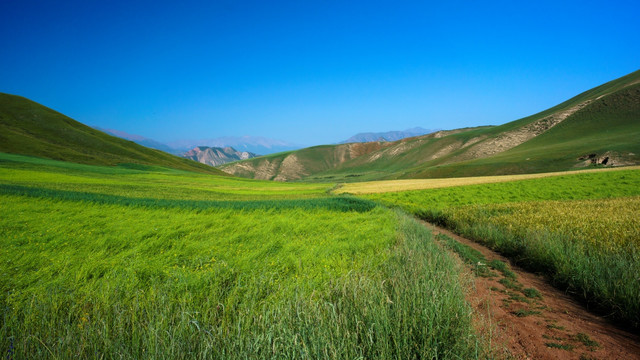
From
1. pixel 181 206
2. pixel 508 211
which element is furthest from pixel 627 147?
pixel 181 206

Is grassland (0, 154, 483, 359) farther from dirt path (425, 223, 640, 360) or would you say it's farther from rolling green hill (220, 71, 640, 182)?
rolling green hill (220, 71, 640, 182)

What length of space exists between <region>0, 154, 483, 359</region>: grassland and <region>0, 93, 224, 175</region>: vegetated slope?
76.9 m

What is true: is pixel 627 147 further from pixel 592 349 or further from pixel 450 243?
pixel 592 349

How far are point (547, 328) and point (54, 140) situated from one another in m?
122

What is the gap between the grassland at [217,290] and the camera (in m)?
3.31

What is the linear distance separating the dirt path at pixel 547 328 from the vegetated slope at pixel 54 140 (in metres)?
86.7

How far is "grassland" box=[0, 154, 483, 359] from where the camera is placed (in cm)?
331

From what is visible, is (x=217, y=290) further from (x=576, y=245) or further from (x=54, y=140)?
(x=54, y=140)

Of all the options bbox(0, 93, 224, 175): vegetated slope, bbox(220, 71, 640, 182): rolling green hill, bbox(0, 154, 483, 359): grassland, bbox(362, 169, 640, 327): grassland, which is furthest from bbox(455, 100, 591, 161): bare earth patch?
bbox(0, 154, 483, 359): grassland

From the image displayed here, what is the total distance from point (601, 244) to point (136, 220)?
17.5m

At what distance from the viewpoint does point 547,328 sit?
18.0 feet

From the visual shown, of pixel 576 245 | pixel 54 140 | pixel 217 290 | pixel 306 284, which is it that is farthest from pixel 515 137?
pixel 54 140

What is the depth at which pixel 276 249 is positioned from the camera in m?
8.12

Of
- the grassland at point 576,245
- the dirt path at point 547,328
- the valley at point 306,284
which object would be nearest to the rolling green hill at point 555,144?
the grassland at point 576,245
